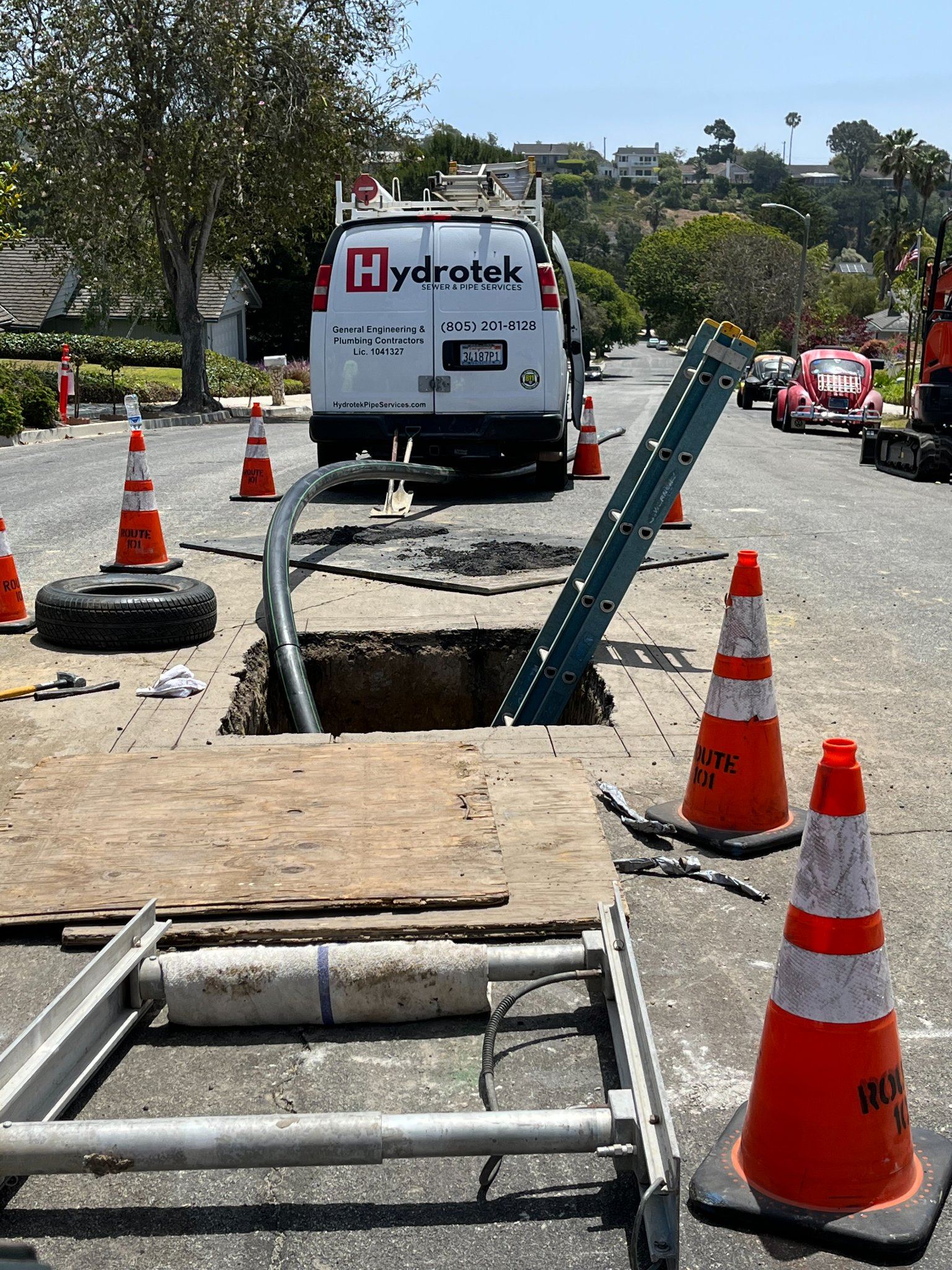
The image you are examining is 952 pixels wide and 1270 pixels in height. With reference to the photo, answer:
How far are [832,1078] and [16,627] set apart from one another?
221 inches

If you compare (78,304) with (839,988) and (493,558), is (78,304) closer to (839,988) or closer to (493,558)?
(493,558)

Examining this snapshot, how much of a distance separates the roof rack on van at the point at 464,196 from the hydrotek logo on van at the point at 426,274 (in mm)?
435

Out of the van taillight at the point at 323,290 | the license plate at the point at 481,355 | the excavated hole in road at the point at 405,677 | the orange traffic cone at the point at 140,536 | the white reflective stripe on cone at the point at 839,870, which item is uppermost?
the van taillight at the point at 323,290

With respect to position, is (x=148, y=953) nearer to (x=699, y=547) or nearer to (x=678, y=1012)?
(x=678, y=1012)

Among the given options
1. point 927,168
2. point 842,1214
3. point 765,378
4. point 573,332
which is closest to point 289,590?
point 842,1214

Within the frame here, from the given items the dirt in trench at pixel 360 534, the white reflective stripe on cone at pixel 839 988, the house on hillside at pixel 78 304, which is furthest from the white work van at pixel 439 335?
the house on hillside at pixel 78 304

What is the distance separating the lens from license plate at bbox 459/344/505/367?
12.2 metres

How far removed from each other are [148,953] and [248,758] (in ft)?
4.86

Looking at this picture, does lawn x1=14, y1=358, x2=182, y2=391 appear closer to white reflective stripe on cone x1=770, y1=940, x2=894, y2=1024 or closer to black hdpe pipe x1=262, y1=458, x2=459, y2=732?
black hdpe pipe x1=262, y1=458, x2=459, y2=732

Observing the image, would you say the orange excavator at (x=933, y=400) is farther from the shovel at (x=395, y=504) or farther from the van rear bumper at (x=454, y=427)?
the shovel at (x=395, y=504)

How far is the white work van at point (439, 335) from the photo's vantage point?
1214 cm

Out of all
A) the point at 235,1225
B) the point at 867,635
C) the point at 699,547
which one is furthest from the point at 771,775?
the point at 699,547

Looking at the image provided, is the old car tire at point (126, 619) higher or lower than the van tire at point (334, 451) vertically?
lower

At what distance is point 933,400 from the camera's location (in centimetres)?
1789
